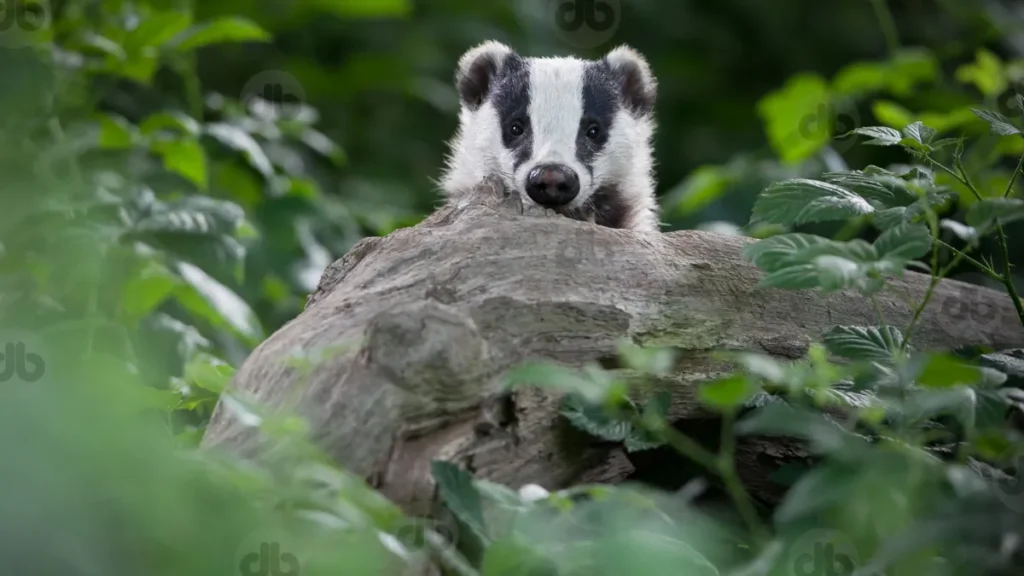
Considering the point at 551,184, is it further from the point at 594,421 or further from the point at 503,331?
the point at 594,421

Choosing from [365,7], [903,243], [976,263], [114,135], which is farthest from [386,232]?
[903,243]

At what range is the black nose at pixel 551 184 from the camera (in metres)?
4.06

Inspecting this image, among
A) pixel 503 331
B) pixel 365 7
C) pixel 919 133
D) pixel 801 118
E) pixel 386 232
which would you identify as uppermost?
pixel 365 7

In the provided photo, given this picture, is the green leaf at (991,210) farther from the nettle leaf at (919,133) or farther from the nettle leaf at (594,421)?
the nettle leaf at (594,421)

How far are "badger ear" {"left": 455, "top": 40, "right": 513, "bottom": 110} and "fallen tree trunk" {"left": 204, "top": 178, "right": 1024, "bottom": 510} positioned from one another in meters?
1.89

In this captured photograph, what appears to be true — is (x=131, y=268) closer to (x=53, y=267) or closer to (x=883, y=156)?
(x=53, y=267)

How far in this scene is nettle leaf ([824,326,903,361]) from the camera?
8.52 ft

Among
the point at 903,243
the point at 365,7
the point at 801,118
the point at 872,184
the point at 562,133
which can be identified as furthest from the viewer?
the point at 365,7

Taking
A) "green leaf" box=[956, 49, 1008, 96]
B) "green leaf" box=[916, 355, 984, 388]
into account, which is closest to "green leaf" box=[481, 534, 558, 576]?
"green leaf" box=[916, 355, 984, 388]

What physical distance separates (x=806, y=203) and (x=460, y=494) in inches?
42.8

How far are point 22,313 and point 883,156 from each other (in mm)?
5380

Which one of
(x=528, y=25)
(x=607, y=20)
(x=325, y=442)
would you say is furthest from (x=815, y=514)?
(x=528, y=25)

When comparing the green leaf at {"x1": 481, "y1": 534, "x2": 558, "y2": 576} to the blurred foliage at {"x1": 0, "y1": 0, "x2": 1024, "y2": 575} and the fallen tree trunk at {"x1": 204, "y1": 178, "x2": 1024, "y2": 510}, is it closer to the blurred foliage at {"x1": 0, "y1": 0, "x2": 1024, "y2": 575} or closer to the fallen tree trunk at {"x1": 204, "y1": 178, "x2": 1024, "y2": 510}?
the blurred foliage at {"x1": 0, "y1": 0, "x2": 1024, "y2": 575}

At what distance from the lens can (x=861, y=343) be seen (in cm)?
266
